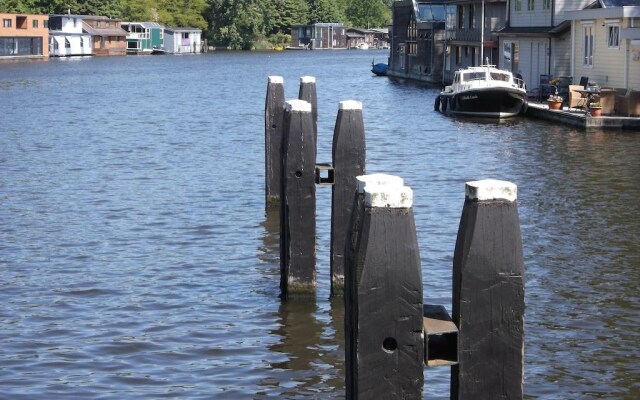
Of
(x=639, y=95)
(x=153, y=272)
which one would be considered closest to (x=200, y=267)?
(x=153, y=272)

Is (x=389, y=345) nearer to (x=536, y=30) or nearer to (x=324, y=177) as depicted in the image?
(x=324, y=177)

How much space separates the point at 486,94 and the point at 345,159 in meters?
34.6

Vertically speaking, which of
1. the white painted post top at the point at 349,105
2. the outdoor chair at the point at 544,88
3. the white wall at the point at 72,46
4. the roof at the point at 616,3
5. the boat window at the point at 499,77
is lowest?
the white painted post top at the point at 349,105

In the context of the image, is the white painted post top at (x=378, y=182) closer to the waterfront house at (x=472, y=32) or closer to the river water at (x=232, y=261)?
the river water at (x=232, y=261)

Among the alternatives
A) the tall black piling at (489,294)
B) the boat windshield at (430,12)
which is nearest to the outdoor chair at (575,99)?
the tall black piling at (489,294)

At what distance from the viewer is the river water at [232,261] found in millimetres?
13539

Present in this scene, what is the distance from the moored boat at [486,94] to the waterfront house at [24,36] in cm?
8615

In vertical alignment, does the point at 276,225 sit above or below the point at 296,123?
below

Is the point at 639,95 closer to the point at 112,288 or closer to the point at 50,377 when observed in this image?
the point at 112,288

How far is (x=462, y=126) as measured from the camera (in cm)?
4691

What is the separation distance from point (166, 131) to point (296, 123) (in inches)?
1267

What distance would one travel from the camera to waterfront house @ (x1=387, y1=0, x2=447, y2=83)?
83.6 metres

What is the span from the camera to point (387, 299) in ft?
26.5

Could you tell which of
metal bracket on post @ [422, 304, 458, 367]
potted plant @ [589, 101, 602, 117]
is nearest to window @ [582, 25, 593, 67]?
potted plant @ [589, 101, 602, 117]
